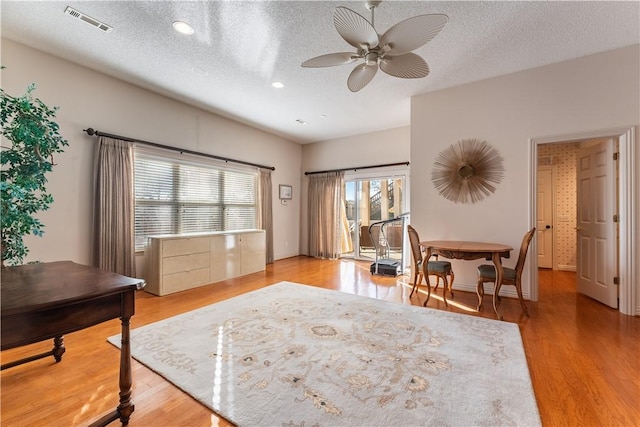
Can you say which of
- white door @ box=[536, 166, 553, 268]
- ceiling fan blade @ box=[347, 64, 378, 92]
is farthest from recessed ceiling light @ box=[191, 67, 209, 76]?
white door @ box=[536, 166, 553, 268]

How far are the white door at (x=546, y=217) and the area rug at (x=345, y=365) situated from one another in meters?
3.87

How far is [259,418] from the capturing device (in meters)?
1.46

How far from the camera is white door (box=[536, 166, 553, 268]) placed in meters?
5.38

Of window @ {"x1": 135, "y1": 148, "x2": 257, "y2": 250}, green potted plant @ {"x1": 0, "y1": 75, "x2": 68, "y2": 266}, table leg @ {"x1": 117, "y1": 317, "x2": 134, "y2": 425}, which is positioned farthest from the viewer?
window @ {"x1": 135, "y1": 148, "x2": 257, "y2": 250}

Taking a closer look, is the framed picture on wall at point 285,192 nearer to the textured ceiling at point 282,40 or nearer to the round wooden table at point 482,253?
the textured ceiling at point 282,40

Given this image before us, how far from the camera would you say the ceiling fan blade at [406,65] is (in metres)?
2.33

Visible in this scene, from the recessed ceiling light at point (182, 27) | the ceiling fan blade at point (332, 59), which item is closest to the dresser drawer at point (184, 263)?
the recessed ceiling light at point (182, 27)

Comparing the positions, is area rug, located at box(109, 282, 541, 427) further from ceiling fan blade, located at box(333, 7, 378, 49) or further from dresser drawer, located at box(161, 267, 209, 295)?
ceiling fan blade, located at box(333, 7, 378, 49)

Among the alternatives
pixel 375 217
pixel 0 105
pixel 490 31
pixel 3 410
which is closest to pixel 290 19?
pixel 490 31

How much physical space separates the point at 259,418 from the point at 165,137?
429cm

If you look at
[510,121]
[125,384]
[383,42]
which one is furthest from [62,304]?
[510,121]

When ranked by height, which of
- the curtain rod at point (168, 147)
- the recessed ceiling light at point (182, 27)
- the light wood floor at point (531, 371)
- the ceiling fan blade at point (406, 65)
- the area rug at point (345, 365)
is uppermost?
the recessed ceiling light at point (182, 27)

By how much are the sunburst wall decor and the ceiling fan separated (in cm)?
184

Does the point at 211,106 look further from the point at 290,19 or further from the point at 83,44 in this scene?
the point at 290,19
